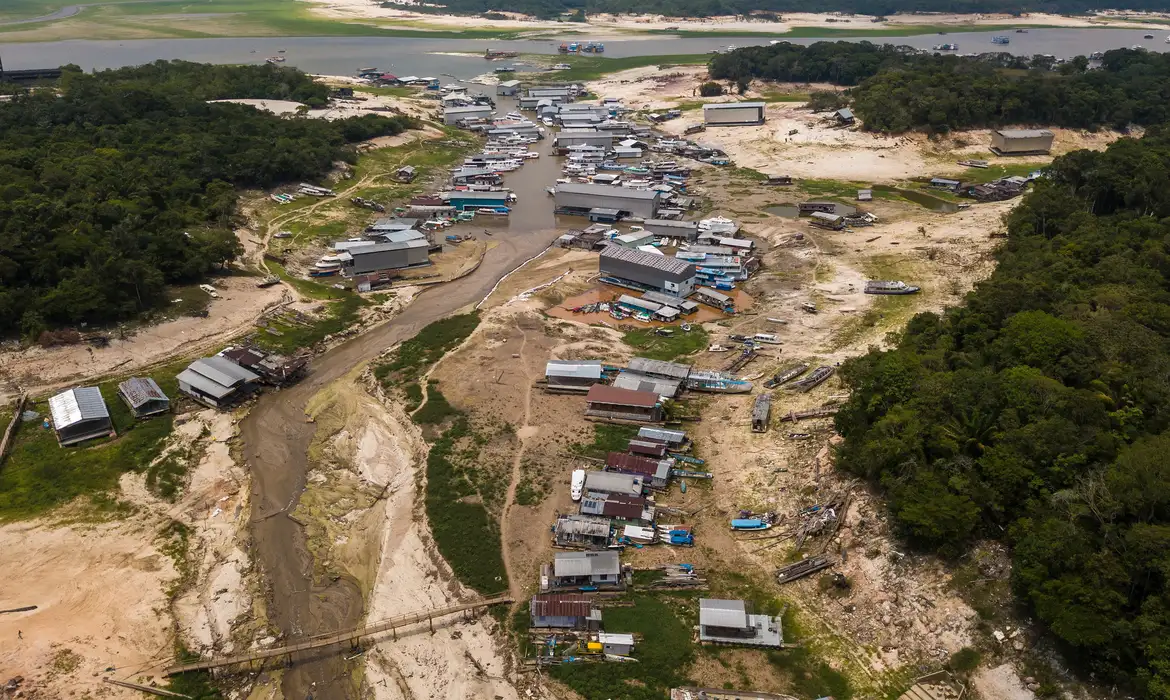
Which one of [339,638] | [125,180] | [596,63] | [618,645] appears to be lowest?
[339,638]

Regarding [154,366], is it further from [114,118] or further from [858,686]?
[114,118]

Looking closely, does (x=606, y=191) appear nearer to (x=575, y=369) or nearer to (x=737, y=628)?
(x=575, y=369)

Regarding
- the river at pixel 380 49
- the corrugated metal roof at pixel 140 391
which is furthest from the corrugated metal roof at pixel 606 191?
the river at pixel 380 49

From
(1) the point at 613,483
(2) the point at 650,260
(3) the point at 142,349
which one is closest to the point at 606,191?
(2) the point at 650,260

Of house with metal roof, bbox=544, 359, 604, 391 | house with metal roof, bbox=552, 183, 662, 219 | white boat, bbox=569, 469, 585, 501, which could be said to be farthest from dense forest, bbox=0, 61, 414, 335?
white boat, bbox=569, 469, 585, 501

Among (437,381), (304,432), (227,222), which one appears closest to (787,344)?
(437,381)

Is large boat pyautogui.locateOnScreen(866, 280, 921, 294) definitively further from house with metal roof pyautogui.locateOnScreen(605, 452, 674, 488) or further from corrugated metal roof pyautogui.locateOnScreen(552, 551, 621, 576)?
corrugated metal roof pyautogui.locateOnScreen(552, 551, 621, 576)
